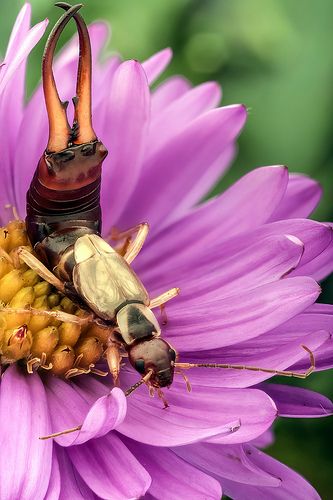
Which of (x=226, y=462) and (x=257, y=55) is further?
(x=257, y=55)

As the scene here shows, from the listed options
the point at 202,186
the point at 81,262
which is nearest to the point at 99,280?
the point at 81,262

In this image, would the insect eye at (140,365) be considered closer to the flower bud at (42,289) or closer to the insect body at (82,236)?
the insect body at (82,236)

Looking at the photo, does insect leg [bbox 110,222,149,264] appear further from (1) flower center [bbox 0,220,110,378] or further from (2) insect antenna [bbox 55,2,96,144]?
(2) insect antenna [bbox 55,2,96,144]

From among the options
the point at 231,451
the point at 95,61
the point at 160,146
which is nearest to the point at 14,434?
the point at 231,451

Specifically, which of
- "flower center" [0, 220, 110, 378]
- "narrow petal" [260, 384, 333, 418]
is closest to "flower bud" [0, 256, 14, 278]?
"flower center" [0, 220, 110, 378]

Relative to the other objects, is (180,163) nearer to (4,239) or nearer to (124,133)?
(124,133)

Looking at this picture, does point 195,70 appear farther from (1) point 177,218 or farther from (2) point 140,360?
(2) point 140,360

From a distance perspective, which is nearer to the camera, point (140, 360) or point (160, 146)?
point (140, 360)
